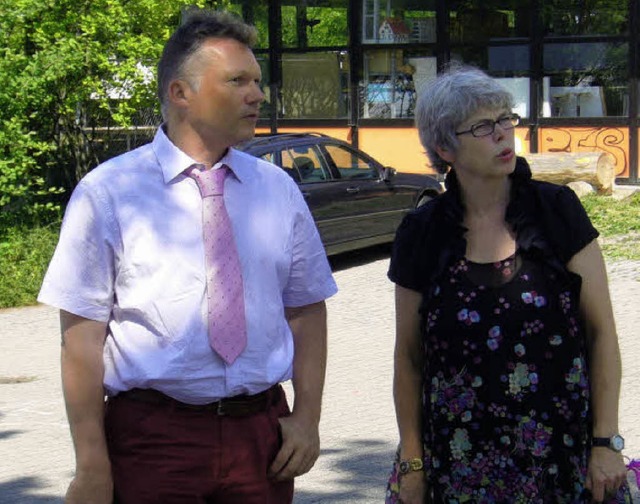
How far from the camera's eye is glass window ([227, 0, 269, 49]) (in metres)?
21.5

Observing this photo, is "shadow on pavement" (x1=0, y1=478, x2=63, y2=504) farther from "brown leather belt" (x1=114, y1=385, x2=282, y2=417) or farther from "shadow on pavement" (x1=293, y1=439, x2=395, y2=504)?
"brown leather belt" (x1=114, y1=385, x2=282, y2=417)

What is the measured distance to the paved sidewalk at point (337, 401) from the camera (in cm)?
618

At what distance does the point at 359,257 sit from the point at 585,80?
5770 mm

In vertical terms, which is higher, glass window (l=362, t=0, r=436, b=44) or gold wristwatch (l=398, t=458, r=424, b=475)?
glass window (l=362, t=0, r=436, b=44)

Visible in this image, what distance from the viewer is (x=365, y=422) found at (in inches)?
285

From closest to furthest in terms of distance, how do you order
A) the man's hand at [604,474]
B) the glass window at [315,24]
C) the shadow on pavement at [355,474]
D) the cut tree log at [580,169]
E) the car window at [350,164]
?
the man's hand at [604,474] < the shadow on pavement at [355,474] < the car window at [350,164] < the cut tree log at [580,169] < the glass window at [315,24]

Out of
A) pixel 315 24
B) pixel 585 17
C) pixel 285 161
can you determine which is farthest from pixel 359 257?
pixel 315 24

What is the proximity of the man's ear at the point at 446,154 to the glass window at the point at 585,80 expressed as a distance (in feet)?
50.0

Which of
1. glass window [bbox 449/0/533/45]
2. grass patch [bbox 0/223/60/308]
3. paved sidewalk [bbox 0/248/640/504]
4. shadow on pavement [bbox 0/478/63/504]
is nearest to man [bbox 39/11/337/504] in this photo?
paved sidewalk [bbox 0/248/640/504]

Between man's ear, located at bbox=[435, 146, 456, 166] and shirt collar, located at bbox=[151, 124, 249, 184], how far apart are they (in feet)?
2.02

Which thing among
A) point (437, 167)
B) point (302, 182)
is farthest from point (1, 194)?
point (437, 167)

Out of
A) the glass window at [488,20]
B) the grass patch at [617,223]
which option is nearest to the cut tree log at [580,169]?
the grass patch at [617,223]

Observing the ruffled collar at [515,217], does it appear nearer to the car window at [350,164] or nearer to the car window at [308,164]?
the car window at [308,164]

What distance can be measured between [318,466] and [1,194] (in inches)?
331
